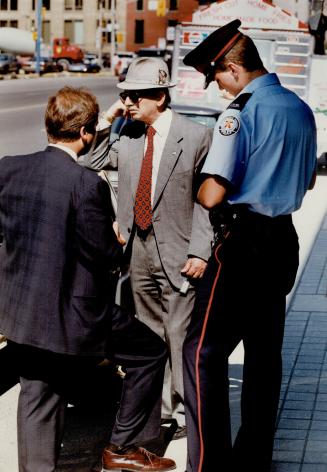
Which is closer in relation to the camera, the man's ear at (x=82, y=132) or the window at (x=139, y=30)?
the man's ear at (x=82, y=132)

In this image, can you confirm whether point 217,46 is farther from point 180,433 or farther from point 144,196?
point 180,433

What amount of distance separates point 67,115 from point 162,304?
4.49ft

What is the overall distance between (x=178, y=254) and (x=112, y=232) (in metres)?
0.89

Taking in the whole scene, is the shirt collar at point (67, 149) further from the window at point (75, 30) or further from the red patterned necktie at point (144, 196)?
the window at point (75, 30)

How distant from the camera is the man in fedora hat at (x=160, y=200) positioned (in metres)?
4.79

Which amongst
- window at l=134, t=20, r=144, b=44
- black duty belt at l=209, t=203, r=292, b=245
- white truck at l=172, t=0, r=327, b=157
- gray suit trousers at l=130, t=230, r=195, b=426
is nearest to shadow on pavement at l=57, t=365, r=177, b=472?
gray suit trousers at l=130, t=230, r=195, b=426

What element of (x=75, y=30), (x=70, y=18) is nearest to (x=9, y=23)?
(x=70, y=18)

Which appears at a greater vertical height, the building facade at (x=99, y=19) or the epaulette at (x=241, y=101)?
the epaulette at (x=241, y=101)

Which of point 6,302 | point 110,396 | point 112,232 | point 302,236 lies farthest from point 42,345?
point 302,236

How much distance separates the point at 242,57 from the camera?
4.07m

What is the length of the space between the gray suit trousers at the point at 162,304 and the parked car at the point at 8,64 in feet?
196

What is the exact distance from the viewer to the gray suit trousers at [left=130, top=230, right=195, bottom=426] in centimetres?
486

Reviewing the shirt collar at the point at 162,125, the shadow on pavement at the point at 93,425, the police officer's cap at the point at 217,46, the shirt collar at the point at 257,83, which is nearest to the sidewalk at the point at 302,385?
the shadow on pavement at the point at 93,425

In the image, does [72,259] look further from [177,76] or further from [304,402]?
[177,76]
